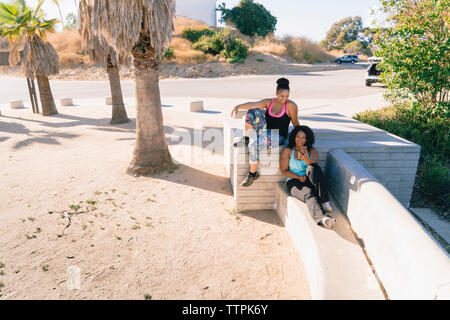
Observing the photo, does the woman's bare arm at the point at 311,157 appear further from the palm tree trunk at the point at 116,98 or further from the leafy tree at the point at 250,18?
the leafy tree at the point at 250,18

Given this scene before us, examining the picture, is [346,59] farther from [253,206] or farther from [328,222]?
Answer: [328,222]

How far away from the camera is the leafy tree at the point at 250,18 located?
4450 centimetres

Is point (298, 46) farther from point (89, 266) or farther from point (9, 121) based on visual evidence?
point (89, 266)

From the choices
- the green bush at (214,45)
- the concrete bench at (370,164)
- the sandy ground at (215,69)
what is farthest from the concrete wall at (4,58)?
the green bush at (214,45)

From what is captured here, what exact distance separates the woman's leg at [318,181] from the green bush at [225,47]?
3002cm

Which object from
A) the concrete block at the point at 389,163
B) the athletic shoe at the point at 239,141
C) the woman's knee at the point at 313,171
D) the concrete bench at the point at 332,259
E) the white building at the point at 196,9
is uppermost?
the white building at the point at 196,9

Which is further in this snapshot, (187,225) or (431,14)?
(431,14)

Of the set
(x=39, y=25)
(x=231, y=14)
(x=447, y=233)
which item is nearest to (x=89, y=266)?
(x=447, y=233)

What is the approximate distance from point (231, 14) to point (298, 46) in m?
12.7

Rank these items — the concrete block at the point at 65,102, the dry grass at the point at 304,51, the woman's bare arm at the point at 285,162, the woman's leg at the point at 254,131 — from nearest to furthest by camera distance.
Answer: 1. the woman's bare arm at the point at 285,162
2. the woman's leg at the point at 254,131
3. the concrete block at the point at 65,102
4. the dry grass at the point at 304,51

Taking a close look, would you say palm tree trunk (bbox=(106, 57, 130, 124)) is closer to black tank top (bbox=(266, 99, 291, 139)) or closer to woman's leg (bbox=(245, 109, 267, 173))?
woman's leg (bbox=(245, 109, 267, 173))

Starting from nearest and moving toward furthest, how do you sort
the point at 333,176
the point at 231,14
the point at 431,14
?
the point at 333,176, the point at 431,14, the point at 231,14

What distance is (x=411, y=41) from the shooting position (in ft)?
25.6
